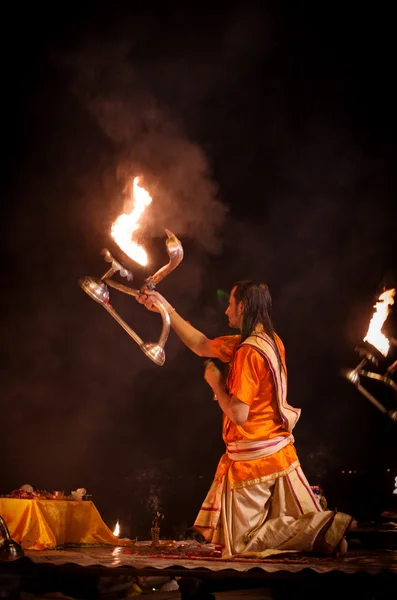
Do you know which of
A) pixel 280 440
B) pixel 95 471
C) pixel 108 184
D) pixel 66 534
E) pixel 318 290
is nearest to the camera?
pixel 280 440

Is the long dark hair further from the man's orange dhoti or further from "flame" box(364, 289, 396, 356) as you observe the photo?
"flame" box(364, 289, 396, 356)

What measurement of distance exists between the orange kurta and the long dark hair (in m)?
0.23

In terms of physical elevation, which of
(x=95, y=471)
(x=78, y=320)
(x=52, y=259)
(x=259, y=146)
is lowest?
(x=95, y=471)

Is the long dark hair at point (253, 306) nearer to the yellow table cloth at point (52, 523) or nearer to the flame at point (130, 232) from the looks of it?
the flame at point (130, 232)

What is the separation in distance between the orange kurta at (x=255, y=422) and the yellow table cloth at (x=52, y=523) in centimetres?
193

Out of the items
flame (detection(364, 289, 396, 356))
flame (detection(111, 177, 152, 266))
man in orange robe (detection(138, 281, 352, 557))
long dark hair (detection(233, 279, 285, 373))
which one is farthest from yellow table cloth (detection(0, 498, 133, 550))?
flame (detection(364, 289, 396, 356))

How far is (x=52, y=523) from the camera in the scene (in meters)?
5.13

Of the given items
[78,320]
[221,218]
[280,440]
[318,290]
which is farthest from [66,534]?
[318,290]

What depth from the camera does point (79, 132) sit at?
301 inches

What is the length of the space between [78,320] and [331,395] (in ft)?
14.4

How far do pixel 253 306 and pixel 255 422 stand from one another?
2.72ft

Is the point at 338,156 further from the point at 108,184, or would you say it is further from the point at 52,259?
the point at 52,259

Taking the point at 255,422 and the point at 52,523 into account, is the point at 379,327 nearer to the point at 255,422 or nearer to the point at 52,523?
the point at 255,422

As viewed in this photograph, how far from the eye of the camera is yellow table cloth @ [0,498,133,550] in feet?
15.9
